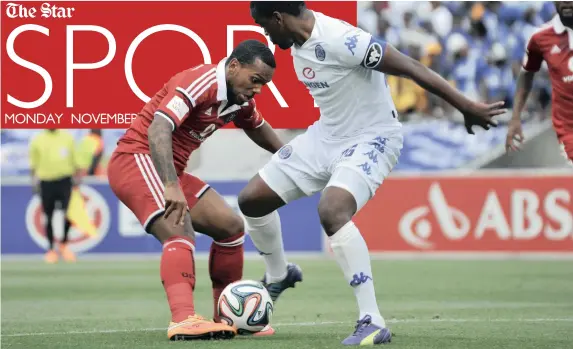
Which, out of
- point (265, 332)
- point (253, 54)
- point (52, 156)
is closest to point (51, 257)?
point (52, 156)

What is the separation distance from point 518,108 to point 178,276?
3.88 meters

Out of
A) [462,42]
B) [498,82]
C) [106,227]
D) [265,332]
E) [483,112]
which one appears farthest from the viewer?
[462,42]

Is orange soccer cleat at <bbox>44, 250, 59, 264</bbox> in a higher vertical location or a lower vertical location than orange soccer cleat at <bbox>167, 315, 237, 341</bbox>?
lower

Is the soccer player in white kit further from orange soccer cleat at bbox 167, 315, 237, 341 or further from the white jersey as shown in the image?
orange soccer cleat at bbox 167, 315, 237, 341

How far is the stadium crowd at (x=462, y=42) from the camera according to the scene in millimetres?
20453

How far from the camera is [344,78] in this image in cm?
759

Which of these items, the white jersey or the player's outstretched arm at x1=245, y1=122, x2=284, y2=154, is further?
the player's outstretched arm at x1=245, y1=122, x2=284, y2=154

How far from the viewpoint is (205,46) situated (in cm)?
1012

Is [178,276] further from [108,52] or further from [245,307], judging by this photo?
[108,52]

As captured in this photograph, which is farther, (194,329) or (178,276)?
(178,276)

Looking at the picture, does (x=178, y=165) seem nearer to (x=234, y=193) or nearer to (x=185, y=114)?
(x=185, y=114)

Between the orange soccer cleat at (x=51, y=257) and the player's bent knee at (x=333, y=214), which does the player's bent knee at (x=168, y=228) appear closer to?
the player's bent knee at (x=333, y=214)

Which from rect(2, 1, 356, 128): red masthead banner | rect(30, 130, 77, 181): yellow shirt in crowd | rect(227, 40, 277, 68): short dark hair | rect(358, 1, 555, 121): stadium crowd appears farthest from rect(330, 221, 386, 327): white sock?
rect(358, 1, 555, 121): stadium crowd

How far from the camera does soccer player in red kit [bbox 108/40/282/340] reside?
737 centimetres
